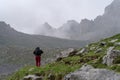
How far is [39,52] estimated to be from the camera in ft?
123

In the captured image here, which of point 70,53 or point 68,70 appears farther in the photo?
point 70,53

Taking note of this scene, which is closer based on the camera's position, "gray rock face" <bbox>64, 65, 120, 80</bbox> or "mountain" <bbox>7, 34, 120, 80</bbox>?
"gray rock face" <bbox>64, 65, 120, 80</bbox>

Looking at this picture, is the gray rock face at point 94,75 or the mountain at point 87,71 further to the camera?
the mountain at point 87,71

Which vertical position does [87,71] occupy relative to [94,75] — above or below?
above

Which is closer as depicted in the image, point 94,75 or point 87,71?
point 94,75

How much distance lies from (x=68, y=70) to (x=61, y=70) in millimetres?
909

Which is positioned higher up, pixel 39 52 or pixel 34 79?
pixel 39 52

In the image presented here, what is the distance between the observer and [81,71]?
2188cm

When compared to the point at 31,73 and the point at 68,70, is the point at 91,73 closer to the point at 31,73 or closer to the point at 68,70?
the point at 68,70

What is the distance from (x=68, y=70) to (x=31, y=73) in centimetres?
500

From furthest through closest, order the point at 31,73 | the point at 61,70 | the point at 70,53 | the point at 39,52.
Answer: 1. the point at 70,53
2. the point at 39,52
3. the point at 31,73
4. the point at 61,70

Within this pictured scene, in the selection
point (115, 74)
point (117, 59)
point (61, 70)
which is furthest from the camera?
point (61, 70)

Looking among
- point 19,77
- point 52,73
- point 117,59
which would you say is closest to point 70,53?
point 19,77

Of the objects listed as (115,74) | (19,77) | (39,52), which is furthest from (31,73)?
(115,74)
